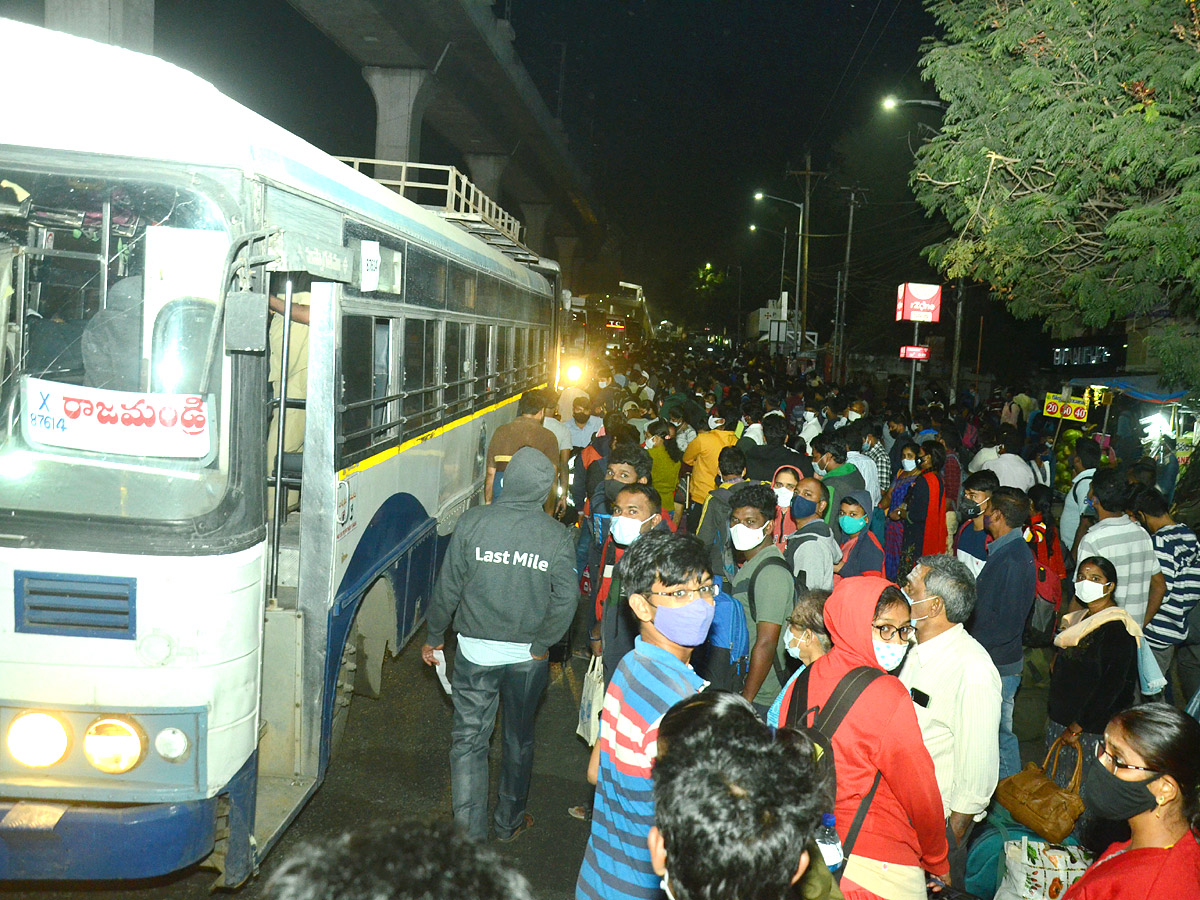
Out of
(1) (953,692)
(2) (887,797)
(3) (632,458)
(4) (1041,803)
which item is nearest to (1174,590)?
(4) (1041,803)

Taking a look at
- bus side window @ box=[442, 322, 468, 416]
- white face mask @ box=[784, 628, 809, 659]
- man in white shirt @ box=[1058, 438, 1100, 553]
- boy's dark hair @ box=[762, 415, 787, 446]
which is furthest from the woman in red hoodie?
man in white shirt @ box=[1058, 438, 1100, 553]

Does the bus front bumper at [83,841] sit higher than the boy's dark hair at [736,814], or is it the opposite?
the boy's dark hair at [736,814]

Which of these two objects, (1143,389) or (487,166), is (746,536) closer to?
(1143,389)

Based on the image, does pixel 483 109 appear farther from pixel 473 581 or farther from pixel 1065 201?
pixel 473 581

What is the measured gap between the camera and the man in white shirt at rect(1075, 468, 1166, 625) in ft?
21.8

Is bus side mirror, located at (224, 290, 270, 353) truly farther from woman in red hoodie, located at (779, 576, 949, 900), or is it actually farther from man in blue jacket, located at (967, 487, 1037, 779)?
man in blue jacket, located at (967, 487, 1037, 779)

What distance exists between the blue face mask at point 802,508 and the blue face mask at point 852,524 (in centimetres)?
65

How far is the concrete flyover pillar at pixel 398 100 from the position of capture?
2766 centimetres

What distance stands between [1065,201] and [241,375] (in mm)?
7793

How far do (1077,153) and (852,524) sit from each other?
13.9ft

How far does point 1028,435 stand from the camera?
59.2ft

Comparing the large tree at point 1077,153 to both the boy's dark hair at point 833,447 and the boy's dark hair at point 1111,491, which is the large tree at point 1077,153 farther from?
the boy's dark hair at point 833,447

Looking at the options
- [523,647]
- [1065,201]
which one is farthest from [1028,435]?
[523,647]

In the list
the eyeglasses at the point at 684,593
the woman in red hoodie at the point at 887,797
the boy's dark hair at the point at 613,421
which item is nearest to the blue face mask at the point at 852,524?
the eyeglasses at the point at 684,593
